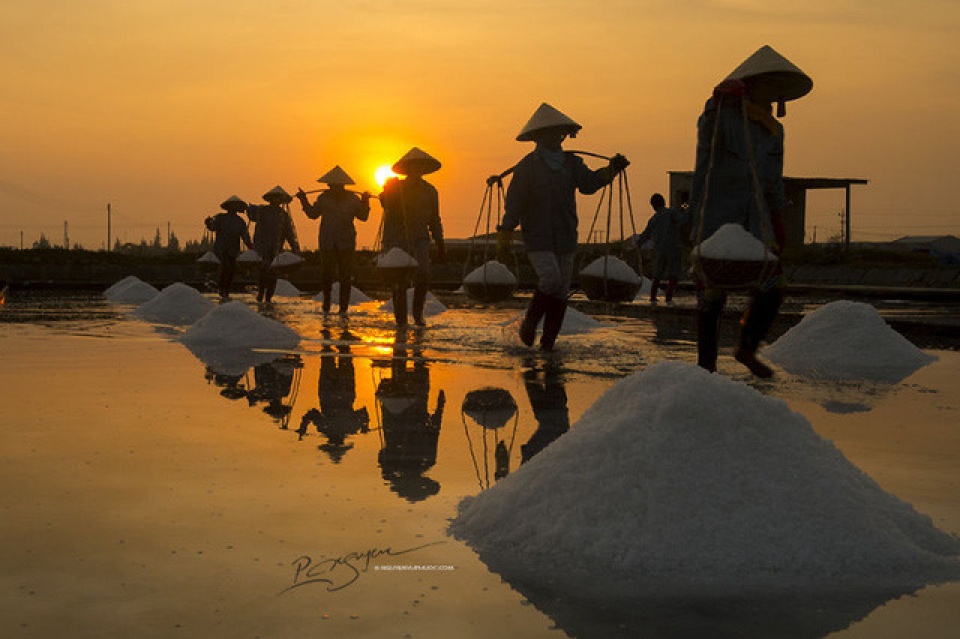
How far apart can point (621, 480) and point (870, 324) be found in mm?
6236

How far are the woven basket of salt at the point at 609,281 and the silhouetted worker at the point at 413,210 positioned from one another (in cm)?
272

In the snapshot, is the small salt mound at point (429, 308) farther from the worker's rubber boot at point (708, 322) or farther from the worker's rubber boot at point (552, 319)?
the worker's rubber boot at point (708, 322)

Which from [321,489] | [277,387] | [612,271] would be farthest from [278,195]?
[321,489]

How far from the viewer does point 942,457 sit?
14.8 feet

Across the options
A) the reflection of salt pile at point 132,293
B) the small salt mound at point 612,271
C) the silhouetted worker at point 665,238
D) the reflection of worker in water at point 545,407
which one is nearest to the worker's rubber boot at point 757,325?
the reflection of worker in water at point 545,407

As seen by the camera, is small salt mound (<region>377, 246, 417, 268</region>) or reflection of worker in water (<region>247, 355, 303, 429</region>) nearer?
reflection of worker in water (<region>247, 355, 303, 429</region>)

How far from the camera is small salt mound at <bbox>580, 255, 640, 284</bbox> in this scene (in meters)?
9.92

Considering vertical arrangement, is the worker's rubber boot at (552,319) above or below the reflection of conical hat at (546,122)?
below

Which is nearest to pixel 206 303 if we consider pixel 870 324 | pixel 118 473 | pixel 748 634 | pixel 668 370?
pixel 870 324

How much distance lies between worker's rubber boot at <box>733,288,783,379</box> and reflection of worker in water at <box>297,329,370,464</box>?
7.83 ft

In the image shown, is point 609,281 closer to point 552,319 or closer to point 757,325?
point 552,319

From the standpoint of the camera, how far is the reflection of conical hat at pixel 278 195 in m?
17.8

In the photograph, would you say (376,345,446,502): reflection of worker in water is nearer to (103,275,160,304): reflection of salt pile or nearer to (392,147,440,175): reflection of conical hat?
(392,147,440,175): reflection of conical hat

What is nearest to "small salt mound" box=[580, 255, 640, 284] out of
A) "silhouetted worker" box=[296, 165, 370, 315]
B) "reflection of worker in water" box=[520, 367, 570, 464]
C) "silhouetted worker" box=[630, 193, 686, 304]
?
"reflection of worker in water" box=[520, 367, 570, 464]
